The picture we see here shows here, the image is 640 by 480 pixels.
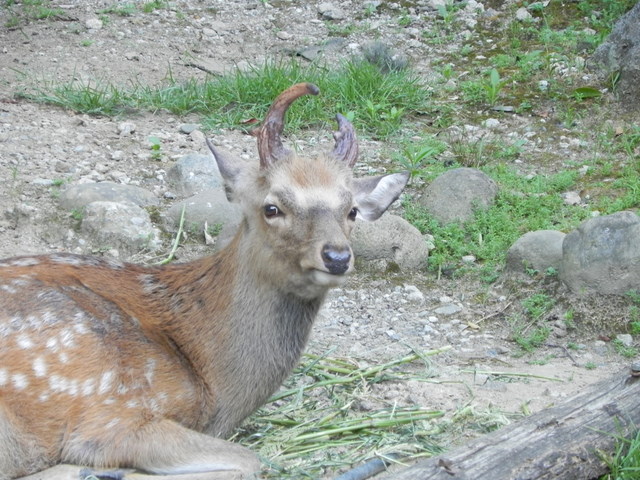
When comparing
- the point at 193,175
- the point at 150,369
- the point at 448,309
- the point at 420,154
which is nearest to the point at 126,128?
the point at 193,175

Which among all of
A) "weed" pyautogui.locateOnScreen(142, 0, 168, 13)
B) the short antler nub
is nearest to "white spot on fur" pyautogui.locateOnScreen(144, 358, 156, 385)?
the short antler nub

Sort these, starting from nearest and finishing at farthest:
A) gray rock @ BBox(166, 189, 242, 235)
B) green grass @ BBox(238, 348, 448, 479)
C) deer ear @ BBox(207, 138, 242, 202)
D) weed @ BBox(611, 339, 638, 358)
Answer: green grass @ BBox(238, 348, 448, 479) < deer ear @ BBox(207, 138, 242, 202) < weed @ BBox(611, 339, 638, 358) < gray rock @ BBox(166, 189, 242, 235)

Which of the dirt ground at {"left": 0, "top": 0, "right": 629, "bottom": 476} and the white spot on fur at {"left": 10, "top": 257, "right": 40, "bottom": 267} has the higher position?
the white spot on fur at {"left": 10, "top": 257, "right": 40, "bottom": 267}

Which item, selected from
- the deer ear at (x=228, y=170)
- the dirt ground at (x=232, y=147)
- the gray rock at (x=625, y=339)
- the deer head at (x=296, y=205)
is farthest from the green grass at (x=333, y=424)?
the gray rock at (x=625, y=339)

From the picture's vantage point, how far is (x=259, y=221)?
5898 mm

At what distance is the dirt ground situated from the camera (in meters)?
7.00

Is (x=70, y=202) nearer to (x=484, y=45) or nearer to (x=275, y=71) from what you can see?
(x=275, y=71)

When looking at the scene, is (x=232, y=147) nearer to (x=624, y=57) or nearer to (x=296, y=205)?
(x=624, y=57)

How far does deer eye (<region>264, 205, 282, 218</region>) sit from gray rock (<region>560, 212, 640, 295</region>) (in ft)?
9.87

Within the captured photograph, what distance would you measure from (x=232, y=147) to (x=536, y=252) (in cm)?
334

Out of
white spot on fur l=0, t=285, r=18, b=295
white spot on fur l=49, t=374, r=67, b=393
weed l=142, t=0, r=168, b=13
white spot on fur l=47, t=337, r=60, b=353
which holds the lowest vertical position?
weed l=142, t=0, r=168, b=13

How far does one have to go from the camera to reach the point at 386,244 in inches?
338

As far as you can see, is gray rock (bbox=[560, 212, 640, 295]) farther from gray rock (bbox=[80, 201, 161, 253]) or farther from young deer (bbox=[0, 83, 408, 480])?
gray rock (bbox=[80, 201, 161, 253])

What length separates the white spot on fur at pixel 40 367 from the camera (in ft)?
17.9
